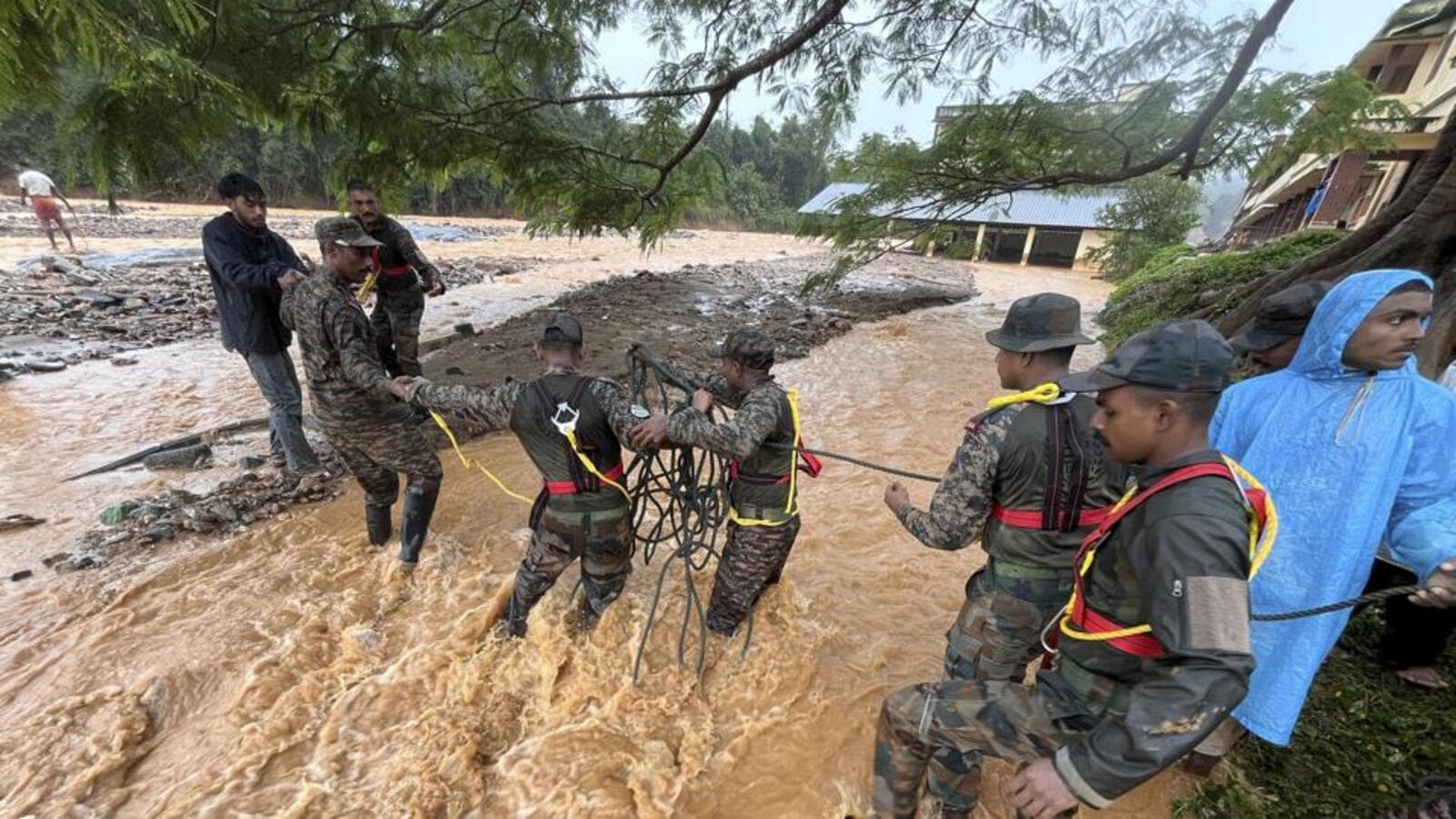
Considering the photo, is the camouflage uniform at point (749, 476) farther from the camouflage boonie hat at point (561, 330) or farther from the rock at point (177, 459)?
the rock at point (177, 459)

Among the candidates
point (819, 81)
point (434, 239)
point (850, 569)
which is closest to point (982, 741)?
point (850, 569)

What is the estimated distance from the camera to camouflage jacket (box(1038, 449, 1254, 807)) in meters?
1.28

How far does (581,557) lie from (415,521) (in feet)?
4.70

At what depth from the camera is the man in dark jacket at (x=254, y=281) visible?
3994mm

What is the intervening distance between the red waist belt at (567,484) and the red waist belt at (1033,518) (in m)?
1.78

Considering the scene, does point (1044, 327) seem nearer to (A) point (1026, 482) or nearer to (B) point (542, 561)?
(A) point (1026, 482)

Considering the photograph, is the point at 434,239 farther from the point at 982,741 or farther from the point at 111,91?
the point at 982,741

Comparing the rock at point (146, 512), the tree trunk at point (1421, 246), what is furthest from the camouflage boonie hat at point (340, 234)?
the tree trunk at point (1421, 246)

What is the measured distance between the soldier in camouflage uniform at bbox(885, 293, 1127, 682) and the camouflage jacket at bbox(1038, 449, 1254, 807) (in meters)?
0.51

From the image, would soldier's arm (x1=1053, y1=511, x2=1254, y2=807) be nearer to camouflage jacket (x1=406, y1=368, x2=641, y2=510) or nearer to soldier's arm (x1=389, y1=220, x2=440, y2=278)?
camouflage jacket (x1=406, y1=368, x2=641, y2=510)

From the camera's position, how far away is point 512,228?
30.2m

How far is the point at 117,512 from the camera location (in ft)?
13.7

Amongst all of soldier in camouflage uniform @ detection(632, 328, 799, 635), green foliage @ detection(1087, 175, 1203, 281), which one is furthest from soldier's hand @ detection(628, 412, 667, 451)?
green foliage @ detection(1087, 175, 1203, 281)

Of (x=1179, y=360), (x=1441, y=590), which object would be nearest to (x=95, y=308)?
(x=1179, y=360)
